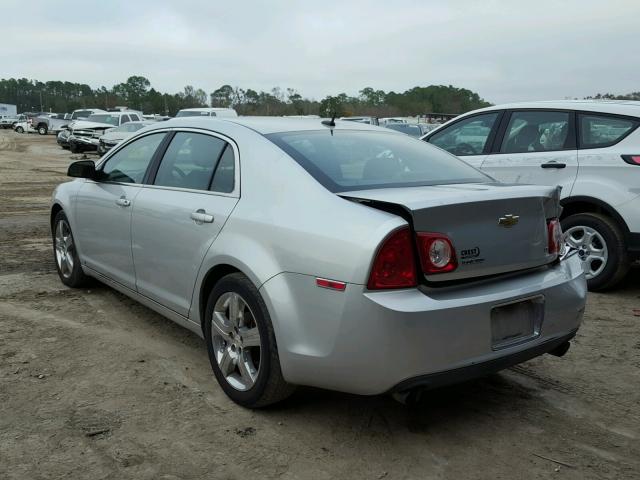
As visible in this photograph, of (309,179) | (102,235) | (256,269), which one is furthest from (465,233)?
(102,235)

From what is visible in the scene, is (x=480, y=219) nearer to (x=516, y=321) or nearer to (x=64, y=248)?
(x=516, y=321)

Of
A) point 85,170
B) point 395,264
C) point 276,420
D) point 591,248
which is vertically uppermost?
point 85,170

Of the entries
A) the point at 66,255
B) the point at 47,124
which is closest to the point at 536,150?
the point at 66,255

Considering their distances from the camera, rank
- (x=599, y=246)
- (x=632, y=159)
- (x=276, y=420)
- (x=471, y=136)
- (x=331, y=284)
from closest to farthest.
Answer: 1. (x=331, y=284)
2. (x=276, y=420)
3. (x=632, y=159)
4. (x=599, y=246)
5. (x=471, y=136)

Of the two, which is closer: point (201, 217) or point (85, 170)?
point (201, 217)

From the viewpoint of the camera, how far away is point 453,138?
6.92m

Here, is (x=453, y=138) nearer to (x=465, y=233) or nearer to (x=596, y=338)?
(x=596, y=338)

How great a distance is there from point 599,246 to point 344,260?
3.90 m

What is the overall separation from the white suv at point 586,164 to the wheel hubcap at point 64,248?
13.4 ft

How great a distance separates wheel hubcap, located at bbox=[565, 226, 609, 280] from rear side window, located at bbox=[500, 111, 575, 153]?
84cm

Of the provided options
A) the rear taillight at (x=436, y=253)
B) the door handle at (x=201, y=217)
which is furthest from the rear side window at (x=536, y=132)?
the door handle at (x=201, y=217)

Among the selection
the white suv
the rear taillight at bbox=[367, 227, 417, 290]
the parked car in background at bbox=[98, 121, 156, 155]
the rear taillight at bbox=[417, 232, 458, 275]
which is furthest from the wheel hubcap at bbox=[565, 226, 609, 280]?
the parked car in background at bbox=[98, 121, 156, 155]

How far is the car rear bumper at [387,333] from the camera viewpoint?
2.65 metres

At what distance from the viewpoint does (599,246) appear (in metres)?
5.73
